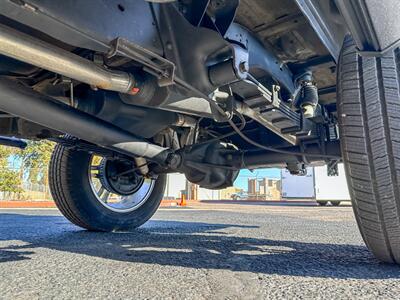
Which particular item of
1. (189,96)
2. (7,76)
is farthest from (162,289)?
(7,76)

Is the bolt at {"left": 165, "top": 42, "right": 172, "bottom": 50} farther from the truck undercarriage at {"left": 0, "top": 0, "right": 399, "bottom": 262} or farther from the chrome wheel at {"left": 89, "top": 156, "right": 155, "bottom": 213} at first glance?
the chrome wheel at {"left": 89, "top": 156, "right": 155, "bottom": 213}

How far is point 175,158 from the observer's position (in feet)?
6.90

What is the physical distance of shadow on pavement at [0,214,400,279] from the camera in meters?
1.36

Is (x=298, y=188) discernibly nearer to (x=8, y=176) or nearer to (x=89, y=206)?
(x=8, y=176)

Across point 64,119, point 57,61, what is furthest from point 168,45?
point 64,119

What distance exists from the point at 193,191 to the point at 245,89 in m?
21.4

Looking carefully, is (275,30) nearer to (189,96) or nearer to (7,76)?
(189,96)

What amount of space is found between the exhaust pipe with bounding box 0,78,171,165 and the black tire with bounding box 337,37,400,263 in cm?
102

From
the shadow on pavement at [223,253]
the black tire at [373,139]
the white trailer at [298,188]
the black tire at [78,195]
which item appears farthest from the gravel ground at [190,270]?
the white trailer at [298,188]

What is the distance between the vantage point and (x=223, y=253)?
167 centimetres

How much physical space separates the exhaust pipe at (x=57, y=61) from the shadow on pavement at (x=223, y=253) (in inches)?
29.4

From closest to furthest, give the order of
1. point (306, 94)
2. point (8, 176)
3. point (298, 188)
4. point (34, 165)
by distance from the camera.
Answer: point (306, 94) → point (8, 176) → point (34, 165) → point (298, 188)

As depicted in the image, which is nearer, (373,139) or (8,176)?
(373,139)

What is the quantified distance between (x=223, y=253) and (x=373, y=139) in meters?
0.85
